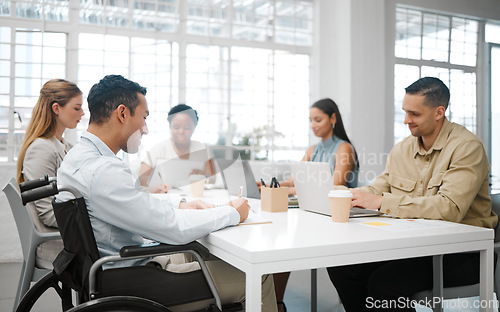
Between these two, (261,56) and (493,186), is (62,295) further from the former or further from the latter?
(493,186)

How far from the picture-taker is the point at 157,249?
51.0 inches

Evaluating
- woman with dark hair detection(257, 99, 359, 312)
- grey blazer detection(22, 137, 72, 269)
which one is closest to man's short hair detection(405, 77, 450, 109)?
woman with dark hair detection(257, 99, 359, 312)

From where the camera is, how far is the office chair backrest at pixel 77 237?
50.6 inches

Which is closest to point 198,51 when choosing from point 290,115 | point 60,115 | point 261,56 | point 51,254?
point 261,56

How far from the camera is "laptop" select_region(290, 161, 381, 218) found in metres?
1.82

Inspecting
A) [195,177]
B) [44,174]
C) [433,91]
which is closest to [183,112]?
[195,177]

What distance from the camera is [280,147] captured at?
17.4ft

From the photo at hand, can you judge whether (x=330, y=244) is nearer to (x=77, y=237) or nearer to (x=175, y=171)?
(x=77, y=237)

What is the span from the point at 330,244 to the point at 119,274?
0.63 meters

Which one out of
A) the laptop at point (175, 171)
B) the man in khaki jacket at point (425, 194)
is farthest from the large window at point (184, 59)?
the man in khaki jacket at point (425, 194)

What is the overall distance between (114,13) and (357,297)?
3.79 metres

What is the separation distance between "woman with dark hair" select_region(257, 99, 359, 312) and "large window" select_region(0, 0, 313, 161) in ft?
3.72

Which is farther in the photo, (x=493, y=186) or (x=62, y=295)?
(x=493, y=186)

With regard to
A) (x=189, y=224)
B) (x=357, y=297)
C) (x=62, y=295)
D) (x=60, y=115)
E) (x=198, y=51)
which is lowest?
(x=357, y=297)
